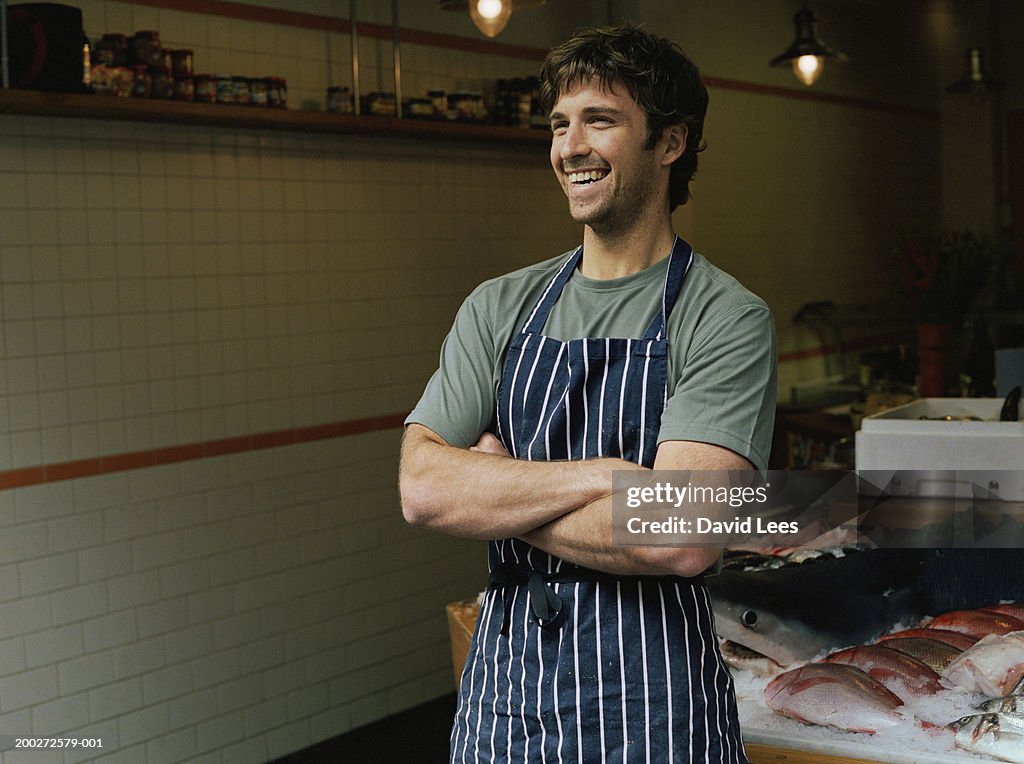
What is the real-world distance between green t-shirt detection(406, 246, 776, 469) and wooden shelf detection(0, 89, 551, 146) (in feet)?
7.21

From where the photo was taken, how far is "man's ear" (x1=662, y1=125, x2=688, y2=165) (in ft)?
6.91

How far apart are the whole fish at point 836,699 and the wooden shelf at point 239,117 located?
9.18 feet

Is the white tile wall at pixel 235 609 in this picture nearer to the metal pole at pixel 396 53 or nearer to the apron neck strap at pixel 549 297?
the metal pole at pixel 396 53

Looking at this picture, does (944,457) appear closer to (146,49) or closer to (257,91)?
(257,91)

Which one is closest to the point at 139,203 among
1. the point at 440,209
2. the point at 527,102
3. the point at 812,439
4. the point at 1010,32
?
the point at 440,209

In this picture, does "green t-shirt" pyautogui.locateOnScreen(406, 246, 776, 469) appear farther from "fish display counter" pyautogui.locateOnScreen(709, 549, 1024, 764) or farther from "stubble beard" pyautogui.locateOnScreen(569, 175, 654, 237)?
"fish display counter" pyautogui.locateOnScreen(709, 549, 1024, 764)

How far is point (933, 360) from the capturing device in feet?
16.8

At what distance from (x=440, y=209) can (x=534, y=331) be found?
3293mm

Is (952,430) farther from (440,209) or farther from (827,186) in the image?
(827,186)

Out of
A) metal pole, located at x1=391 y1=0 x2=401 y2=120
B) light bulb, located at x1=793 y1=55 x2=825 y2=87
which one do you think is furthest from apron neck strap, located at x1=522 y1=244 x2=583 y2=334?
light bulb, located at x1=793 y1=55 x2=825 y2=87

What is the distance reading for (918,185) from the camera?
29.5 ft

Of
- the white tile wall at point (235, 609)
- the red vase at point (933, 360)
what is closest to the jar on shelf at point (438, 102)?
the white tile wall at point (235, 609)

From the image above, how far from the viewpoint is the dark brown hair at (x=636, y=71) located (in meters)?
2.03

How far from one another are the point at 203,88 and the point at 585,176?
8.71ft
